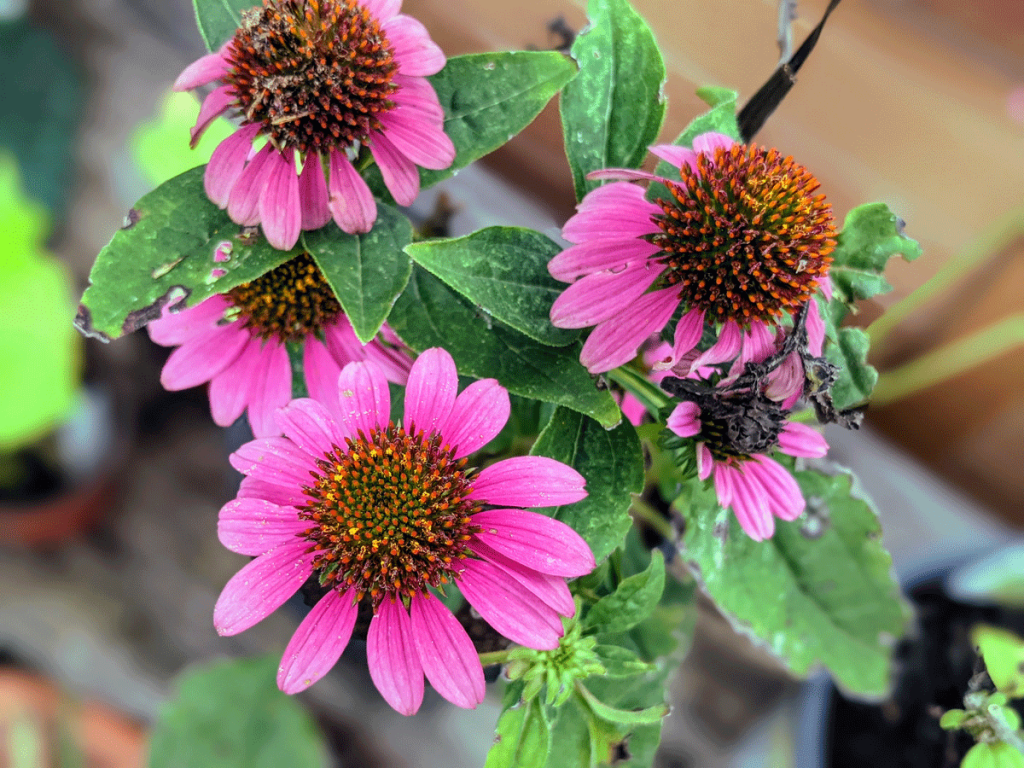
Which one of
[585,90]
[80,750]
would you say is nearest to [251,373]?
[585,90]

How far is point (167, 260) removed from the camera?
1.29ft

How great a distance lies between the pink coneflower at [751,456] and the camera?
15.6 inches

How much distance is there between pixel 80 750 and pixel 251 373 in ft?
2.32

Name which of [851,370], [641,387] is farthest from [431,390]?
[851,370]

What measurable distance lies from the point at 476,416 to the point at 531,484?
0.05 meters

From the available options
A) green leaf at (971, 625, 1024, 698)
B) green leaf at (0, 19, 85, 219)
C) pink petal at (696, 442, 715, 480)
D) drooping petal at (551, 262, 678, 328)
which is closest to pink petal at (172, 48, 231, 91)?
drooping petal at (551, 262, 678, 328)

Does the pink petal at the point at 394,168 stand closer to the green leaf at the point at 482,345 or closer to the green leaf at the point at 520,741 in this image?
the green leaf at the point at 482,345

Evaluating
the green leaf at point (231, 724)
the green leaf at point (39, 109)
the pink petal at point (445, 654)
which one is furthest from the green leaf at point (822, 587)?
the green leaf at point (39, 109)

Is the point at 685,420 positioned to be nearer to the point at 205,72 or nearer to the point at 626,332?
the point at 626,332

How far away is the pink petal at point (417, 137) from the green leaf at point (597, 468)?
156mm

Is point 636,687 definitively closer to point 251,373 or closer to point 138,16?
point 251,373

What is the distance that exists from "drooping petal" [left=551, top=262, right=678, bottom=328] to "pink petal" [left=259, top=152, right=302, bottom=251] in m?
0.14

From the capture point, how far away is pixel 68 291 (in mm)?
962

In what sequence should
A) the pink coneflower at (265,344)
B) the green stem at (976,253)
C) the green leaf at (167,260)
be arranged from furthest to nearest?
the green stem at (976,253), the pink coneflower at (265,344), the green leaf at (167,260)
